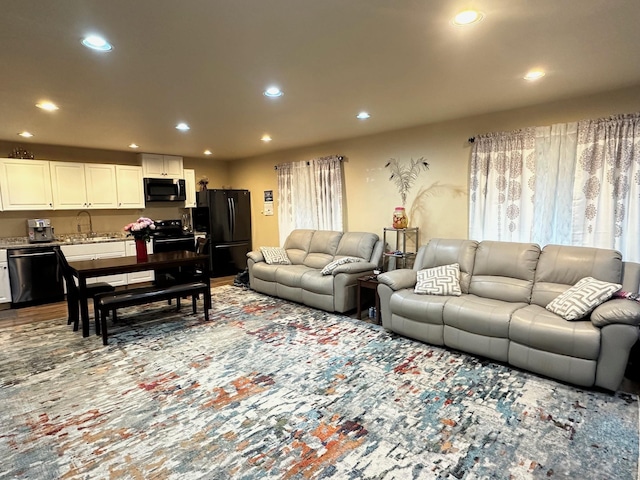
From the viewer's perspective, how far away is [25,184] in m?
5.27

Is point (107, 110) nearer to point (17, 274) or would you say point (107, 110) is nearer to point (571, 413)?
point (17, 274)

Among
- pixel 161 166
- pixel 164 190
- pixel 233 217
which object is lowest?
pixel 233 217

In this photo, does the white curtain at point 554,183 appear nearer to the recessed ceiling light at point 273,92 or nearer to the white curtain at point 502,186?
the white curtain at point 502,186

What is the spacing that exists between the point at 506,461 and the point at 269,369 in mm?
1830

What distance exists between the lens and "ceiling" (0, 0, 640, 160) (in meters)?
1.86

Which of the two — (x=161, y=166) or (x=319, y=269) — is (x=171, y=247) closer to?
(x=161, y=166)

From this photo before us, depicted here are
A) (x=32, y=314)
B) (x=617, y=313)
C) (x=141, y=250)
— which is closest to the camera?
(x=617, y=313)

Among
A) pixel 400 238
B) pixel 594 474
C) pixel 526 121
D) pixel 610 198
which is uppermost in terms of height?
pixel 526 121

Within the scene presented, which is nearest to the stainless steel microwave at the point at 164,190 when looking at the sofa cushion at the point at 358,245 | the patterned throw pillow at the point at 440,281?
the sofa cushion at the point at 358,245

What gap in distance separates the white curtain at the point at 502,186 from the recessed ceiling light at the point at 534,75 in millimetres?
1013

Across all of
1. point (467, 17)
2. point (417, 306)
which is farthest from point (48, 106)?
point (417, 306)

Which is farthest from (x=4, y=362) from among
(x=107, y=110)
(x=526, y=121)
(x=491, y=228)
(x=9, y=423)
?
(x=526, y=121)

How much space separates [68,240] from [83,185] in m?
0.94

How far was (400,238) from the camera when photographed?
502 cm
